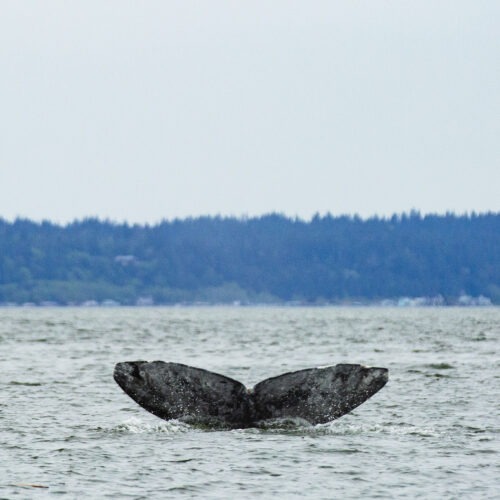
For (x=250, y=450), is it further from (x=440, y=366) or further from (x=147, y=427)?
(x=440, y=366)

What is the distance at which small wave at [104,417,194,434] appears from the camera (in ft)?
66.7

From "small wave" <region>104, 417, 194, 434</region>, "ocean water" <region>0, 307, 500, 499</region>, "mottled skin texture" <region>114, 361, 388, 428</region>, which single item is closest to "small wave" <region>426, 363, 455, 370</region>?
"ocean water" <region>0, 307, 500, 499</region>

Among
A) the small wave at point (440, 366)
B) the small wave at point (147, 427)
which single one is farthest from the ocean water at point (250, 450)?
the small wave at point (440, 366)

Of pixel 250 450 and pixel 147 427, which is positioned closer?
pixel 250 450

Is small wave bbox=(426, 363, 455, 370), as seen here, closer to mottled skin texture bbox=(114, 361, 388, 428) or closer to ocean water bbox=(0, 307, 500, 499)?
ocean water bbox=(0, 307, 500, 499)

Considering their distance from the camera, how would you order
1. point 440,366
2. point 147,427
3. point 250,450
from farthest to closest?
point 440,366 < point 147,427 < point 250,450

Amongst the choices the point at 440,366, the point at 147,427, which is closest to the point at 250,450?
the point at 147,427

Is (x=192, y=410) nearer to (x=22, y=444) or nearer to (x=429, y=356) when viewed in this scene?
(x=22, y=444)

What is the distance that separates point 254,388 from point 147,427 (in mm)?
3360

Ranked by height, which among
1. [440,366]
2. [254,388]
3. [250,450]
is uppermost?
[254,388]

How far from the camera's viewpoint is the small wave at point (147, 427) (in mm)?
20330

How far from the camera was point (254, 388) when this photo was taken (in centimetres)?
1914

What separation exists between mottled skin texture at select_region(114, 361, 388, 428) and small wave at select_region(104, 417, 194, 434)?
0.87 metres

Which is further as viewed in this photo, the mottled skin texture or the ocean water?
the mottled skin texture
